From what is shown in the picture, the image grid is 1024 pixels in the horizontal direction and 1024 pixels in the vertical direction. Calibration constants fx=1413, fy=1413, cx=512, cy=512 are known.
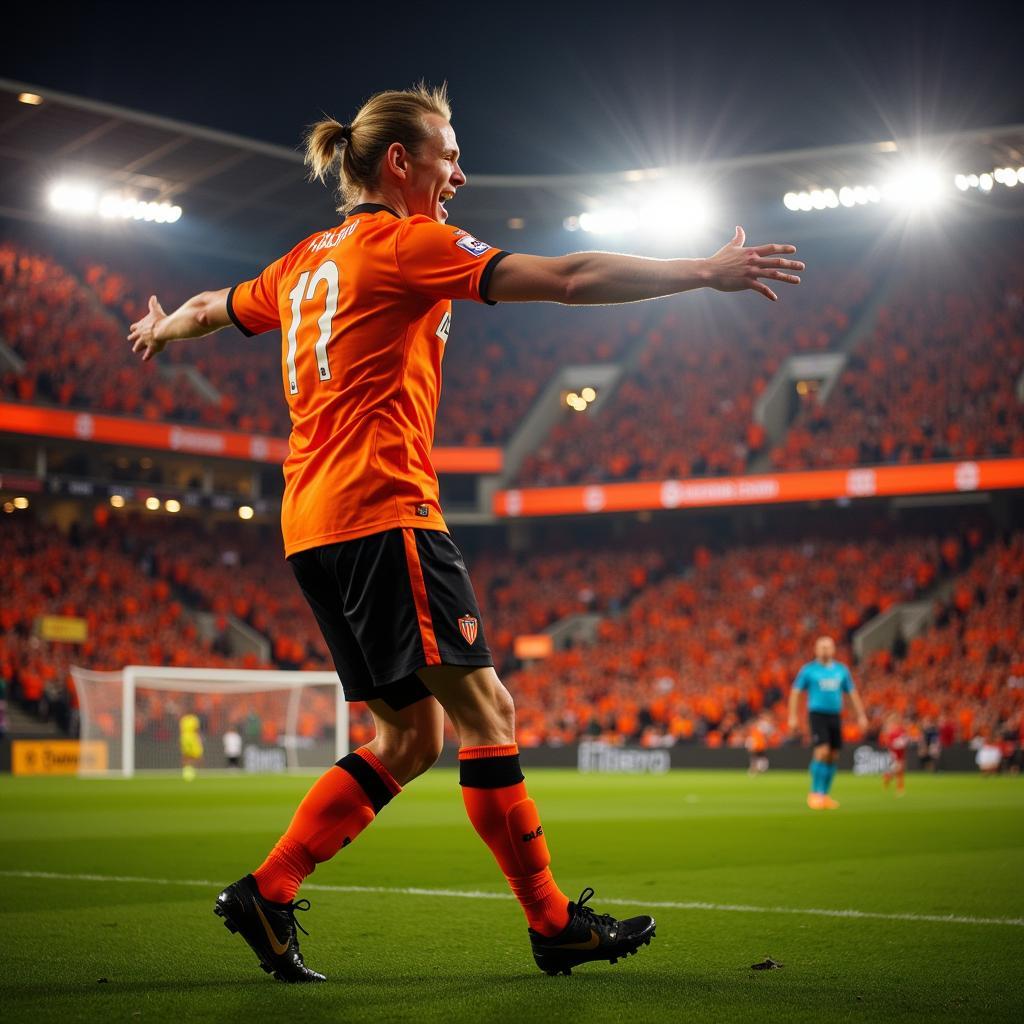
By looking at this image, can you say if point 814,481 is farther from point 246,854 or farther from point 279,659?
point 246,854

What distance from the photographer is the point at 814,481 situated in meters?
36.3

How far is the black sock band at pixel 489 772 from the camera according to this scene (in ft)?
13.9

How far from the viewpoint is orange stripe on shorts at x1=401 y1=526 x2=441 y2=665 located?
13.1ft

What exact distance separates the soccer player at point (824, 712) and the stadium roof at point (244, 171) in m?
21.2

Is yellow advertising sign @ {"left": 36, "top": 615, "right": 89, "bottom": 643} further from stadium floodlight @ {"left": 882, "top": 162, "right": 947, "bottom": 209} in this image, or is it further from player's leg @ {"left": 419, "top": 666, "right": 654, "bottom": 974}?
player's leg @ {"left": 419, "top": 666, "right": 654, "bottom": 974}

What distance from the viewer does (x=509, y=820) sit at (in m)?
4.23

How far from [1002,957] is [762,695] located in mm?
28549

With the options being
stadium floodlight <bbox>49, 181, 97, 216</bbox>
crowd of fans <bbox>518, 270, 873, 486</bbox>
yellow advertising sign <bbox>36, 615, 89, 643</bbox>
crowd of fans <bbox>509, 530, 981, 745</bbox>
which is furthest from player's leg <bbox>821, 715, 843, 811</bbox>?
stadium floodlight <bbox>49, 181, 97, 216</bbox>

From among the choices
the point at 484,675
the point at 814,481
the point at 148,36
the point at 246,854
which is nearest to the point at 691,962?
the point at 484,675

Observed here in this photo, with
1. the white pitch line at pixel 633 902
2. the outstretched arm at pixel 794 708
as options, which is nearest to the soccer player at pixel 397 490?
the white pitch line at pixel 633 902

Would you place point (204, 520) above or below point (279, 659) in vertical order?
above

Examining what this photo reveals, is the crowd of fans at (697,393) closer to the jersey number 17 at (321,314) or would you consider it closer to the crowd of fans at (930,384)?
the crowd of fans at (930,384)

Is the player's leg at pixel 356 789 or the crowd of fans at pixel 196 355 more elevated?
the crowd of fans at pixel 196 355

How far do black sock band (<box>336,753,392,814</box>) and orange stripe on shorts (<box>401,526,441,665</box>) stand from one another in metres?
0.67
